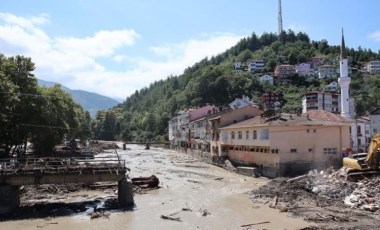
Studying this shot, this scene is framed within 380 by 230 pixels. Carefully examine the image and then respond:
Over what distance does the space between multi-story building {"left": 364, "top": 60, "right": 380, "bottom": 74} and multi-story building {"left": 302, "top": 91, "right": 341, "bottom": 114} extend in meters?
67.7

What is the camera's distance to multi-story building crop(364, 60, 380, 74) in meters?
189

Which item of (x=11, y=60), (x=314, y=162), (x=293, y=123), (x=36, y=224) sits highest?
(x=11, y=60)

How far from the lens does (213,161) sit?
67000mm

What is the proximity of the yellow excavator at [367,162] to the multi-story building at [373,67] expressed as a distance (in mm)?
170764

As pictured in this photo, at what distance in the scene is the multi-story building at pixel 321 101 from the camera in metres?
126

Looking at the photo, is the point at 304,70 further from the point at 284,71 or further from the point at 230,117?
the point at 230,117

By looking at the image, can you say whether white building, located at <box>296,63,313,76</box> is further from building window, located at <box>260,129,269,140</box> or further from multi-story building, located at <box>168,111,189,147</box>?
building window, located at <box>260,129,269,140</box>

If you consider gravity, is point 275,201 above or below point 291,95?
below

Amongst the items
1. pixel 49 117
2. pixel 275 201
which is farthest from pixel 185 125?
pixel 275 201

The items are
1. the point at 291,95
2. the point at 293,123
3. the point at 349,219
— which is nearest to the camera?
the point at 349,219

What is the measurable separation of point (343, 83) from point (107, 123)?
122066mm

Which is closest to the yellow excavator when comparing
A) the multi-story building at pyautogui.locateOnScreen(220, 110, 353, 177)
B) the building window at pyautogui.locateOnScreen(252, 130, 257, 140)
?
the multi-story building at pyautogui.locateOnScreen(220, 110, 353, 177)

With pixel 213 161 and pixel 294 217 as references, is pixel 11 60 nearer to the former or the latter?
pixel 213 161

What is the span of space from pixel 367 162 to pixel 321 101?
3924 inches
